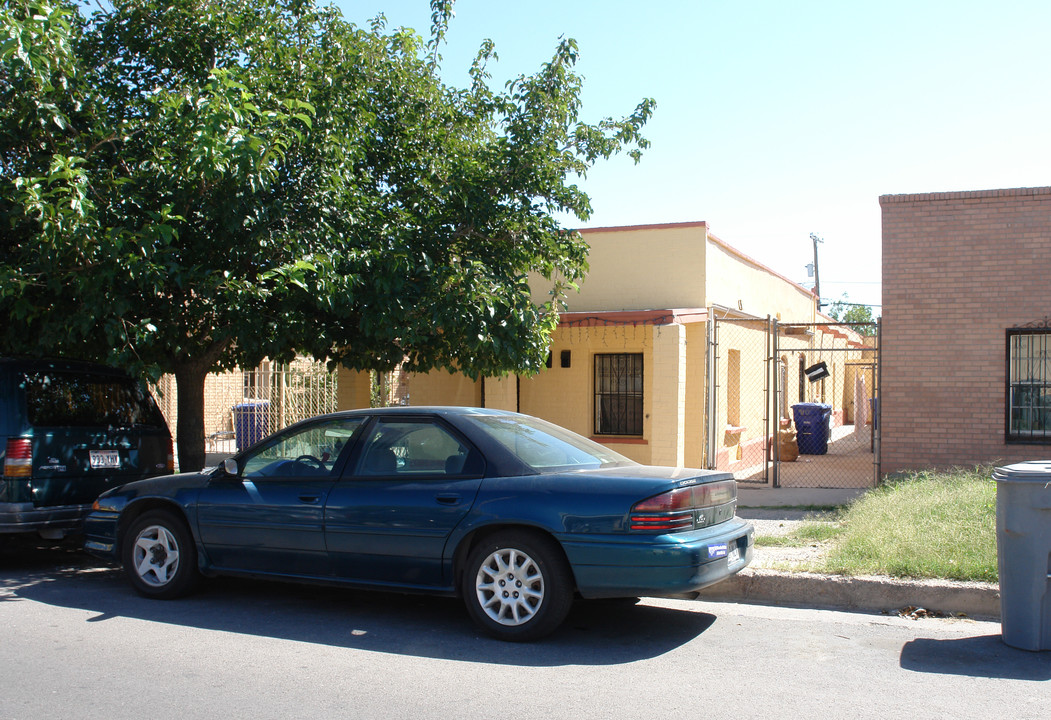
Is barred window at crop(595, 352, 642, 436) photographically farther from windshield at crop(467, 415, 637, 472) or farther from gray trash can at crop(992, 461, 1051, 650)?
gray trash can at crop(992, 461, 1051, 650)

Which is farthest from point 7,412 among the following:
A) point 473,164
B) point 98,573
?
point 473,164

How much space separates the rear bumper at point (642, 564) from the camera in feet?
16.9

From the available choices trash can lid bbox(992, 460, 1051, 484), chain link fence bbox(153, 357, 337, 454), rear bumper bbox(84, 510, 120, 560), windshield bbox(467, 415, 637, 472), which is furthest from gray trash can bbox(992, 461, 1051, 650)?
chain link fence bbox(153, 357, 337, 454)

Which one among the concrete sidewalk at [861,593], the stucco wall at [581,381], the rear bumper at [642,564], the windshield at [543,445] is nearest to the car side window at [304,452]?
the windshield at [543,445]

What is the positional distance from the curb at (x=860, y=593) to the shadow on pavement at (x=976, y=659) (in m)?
0.58

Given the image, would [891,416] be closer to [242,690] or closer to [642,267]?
[642,267]

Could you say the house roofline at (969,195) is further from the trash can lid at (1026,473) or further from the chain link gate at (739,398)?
the trash can lid at (1026,473)

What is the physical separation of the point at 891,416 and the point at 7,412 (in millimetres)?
9213

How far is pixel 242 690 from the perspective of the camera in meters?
4.60

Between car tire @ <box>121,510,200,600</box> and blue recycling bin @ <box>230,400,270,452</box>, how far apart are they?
369 inches

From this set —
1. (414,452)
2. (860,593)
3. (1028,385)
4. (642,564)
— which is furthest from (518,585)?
(1028,385)

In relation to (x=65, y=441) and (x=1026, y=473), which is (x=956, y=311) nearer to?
(x=1026, y=473)

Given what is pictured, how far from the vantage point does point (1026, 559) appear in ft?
17.3

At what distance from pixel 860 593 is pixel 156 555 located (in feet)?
16.8
